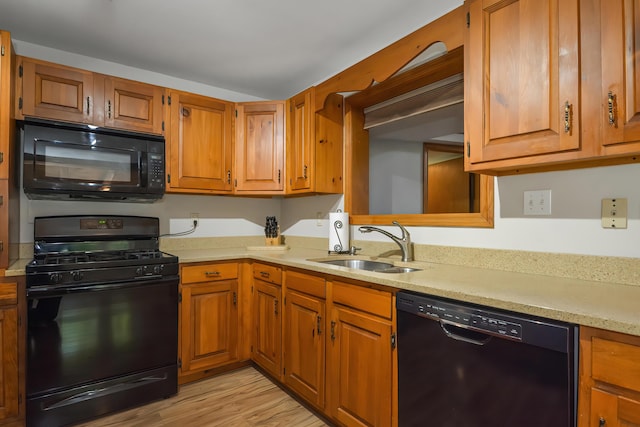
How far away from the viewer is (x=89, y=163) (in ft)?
7.23

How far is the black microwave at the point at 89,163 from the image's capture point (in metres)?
2.03

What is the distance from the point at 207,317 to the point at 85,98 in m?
1.67

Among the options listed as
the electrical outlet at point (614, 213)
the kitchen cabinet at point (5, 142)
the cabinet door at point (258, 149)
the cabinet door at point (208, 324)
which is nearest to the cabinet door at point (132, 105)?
the kitchen cabinet at point (5, 142)

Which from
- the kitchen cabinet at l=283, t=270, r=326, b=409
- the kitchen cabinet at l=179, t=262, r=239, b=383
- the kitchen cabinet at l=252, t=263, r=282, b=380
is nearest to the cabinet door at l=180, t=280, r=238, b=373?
the kitchen cabinet at l=179, t=262, r=239, b=383

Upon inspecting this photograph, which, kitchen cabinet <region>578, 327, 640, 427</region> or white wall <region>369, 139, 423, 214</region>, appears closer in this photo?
kitchen cabinet <region>578, 327, 640, 427</region>

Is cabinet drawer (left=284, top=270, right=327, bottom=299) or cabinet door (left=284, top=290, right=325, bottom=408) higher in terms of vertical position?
cabinet drawer (left=284, top=270, right=327, bottom=299)

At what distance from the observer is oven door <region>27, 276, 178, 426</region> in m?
1.81

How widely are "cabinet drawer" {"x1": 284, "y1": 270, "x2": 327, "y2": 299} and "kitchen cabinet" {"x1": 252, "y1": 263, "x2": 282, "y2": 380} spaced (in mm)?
→ 121

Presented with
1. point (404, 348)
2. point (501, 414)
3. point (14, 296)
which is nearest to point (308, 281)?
point (404, 348)

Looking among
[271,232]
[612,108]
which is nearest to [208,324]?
[271,232]

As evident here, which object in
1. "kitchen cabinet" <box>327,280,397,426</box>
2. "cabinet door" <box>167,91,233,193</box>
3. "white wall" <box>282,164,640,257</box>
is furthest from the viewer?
"cabinet door" <box>167,91,233,193</box>

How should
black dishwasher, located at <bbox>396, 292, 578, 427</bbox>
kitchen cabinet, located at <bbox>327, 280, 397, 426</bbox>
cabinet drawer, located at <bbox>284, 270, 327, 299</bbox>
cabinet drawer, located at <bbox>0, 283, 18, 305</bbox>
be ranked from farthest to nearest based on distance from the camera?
cabinet drawer, located at <bbox>284, 270, 327, 299</bbox>
cabinet drawer, located at <bbox>0, 283, 18, 305</bbox>
kitchen cabinet, located at <bbox>327, 280, 397, 426</bbox>
black dishwasher, located at <bbox>396, 292, 578, 427</bbox>

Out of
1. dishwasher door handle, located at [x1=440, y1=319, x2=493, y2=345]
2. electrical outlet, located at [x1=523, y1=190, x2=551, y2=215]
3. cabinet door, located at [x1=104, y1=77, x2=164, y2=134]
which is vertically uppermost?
cabinet door, located at [x1=104, y1=77, x2=164, y2=134]

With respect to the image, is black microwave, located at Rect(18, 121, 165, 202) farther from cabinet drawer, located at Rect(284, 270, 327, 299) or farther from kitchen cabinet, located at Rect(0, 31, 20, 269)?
cabinet drawer, located at Rect(284, 270, 327, 299)
